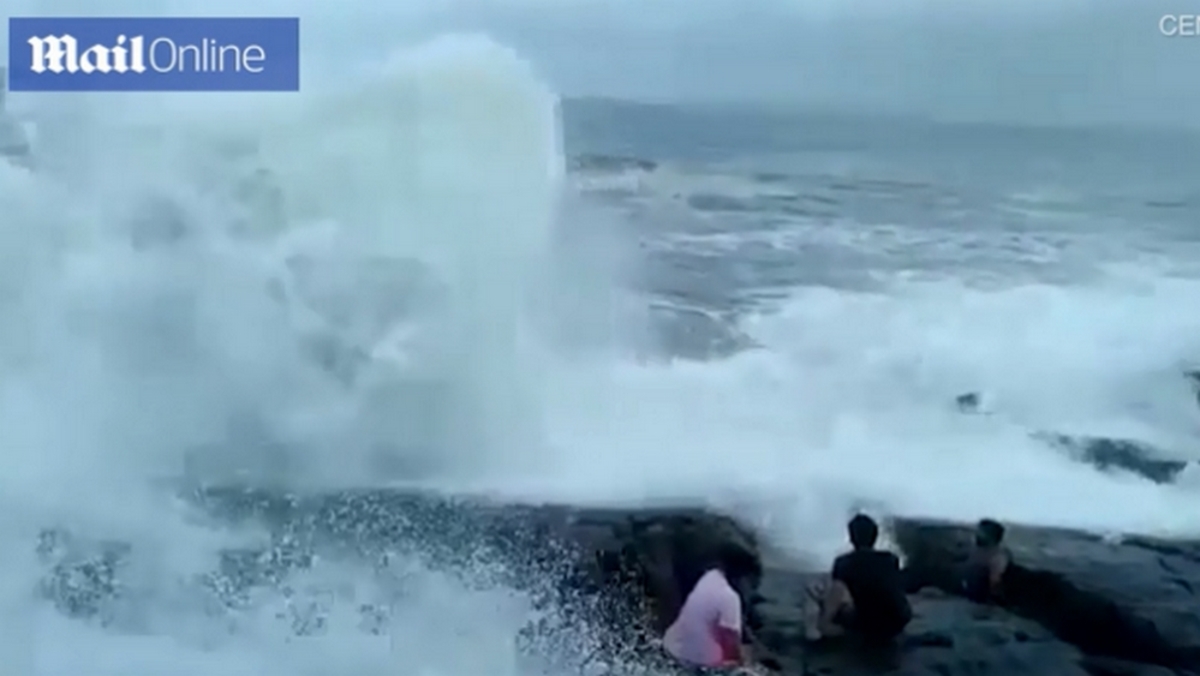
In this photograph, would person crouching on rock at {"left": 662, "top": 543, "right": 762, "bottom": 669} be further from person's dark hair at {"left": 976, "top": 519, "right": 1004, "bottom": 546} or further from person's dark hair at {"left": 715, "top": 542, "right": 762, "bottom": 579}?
person's dark hair at {"left": 976, "top": 519, "right": 1004, "bottom": 546}

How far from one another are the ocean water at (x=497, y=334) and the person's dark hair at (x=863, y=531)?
1.0 inches

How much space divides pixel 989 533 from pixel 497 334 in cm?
68

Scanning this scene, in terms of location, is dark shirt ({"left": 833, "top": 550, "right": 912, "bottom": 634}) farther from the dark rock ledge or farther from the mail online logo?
the mail online logo

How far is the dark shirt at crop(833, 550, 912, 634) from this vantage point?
1575 millimetres

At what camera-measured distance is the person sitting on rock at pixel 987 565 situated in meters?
1.58

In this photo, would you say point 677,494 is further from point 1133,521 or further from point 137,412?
point 137,412

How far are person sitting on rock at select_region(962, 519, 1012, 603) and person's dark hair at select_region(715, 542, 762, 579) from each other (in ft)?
0.89

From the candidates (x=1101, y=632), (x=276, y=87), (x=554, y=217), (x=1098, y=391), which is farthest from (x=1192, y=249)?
Result: (x=276, y=87)

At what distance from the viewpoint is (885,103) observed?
164cm

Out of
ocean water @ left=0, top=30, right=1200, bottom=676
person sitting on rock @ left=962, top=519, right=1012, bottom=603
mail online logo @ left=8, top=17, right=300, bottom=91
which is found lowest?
person sitting on rock @ left=962, top=519, right=1012, bottom=603

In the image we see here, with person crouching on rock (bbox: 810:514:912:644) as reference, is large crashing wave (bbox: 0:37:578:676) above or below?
above

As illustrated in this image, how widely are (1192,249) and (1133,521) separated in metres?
0.37

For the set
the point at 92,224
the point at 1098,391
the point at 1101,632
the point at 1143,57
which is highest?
the point at 1143,57
